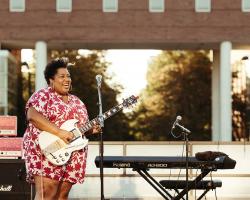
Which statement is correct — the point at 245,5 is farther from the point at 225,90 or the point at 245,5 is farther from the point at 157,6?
the point at 225,90

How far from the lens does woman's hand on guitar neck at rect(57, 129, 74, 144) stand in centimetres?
707

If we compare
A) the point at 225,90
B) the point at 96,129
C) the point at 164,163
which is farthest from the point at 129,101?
the point at 225,90

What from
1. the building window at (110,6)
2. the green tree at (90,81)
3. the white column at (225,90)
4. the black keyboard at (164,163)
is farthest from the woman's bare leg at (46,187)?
the green tree at (90,81)

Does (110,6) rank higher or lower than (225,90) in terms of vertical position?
higher

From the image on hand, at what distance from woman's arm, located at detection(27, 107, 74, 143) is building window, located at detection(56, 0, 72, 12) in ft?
118

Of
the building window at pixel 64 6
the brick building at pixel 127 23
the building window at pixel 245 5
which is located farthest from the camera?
the building window at pixel 245 5

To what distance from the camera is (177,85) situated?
185 feet

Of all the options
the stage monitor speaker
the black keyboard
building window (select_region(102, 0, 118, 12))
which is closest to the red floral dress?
the black keyboard

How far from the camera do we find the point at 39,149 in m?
7.14

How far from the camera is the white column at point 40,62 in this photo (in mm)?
41031

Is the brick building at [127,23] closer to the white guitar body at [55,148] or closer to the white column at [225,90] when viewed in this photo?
the white column at [225,90]

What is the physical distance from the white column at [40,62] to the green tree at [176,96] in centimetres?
1573

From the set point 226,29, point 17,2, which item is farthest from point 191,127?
point 17,2

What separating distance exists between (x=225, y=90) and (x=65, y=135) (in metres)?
34.9
